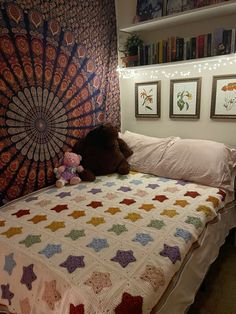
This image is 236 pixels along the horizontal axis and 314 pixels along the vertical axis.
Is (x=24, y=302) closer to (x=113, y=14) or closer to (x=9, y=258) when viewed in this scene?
(x=9, y=258)

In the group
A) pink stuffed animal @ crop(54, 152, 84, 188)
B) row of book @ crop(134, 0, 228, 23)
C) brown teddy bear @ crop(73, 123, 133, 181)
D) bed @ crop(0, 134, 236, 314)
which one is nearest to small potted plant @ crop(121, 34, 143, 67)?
row of book @ crop(134, 0, 228, 23)

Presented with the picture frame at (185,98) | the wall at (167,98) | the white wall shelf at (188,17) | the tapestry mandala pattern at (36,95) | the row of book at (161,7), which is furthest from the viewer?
the picture frame at (185,98)

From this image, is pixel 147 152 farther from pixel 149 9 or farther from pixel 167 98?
pixel 149 9

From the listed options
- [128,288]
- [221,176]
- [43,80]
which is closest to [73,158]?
[43,80]

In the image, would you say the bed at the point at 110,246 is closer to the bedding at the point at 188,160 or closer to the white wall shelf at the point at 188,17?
the bedding at the point at 188,160

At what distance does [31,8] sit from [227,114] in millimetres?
1817

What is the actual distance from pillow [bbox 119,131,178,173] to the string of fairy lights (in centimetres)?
65

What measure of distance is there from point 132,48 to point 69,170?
1439 mm

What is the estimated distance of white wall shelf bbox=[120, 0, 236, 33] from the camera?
1.90 m

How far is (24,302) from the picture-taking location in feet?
3.53

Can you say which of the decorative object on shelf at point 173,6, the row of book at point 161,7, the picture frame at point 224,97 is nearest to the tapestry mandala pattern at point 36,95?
the row of book at point 161,7

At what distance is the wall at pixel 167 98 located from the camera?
218cm

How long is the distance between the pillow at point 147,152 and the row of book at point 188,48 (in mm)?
780

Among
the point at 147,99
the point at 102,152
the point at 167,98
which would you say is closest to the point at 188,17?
the point at 167,98
